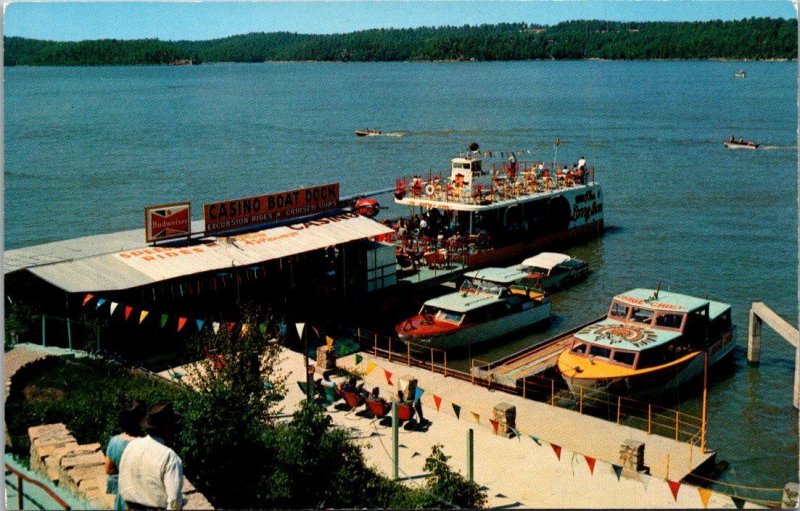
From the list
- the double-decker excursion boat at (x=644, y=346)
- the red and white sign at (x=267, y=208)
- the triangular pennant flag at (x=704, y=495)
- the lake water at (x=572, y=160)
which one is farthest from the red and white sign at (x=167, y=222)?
the triangular pennant flag at (x=704, y=495)

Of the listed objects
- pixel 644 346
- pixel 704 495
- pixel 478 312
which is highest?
pixel 704 495

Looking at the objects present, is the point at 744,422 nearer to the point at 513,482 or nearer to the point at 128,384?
the point at 513,482

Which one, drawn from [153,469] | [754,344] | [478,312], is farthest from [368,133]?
[153,469]

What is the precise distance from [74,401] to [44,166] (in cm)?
7006

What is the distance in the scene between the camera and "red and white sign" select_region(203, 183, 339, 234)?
1267 inches

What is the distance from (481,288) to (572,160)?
52.7 metres

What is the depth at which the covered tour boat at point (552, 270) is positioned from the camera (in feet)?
141

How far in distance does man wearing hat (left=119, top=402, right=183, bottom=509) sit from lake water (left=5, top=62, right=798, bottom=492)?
58.0ft

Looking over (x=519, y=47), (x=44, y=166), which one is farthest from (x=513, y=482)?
(x=519, y=47)

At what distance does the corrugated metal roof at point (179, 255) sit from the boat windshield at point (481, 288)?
12.8 feet

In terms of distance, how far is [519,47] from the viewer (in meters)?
183

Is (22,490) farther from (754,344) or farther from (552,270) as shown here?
(552,270)

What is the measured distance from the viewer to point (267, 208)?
3403 centimetres

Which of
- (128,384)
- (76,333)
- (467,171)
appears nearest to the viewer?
(128,384)
